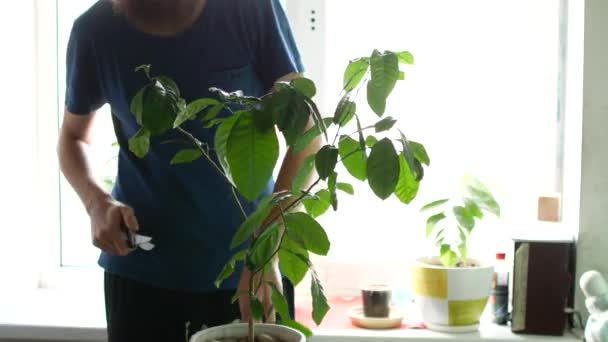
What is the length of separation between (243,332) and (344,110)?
28cm

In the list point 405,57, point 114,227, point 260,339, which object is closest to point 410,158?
point 405,57

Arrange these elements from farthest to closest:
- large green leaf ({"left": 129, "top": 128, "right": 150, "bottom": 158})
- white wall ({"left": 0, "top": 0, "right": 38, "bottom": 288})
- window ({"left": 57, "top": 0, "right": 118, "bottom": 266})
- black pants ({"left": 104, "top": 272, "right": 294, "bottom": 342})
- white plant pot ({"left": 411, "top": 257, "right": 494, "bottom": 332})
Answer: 1. window ({"left": 57, "top": 0, "right": 118, "bottom": 266})
2. white wall ({"left": 0, "top": 0, "right": 38, "bottom": 288})
3. white plant pot ({"left": 411, "top": 257, "right": 494, "bottom": 332})
4. black pants ({"left": 104, "top": 272, "right": 294, "bottom": 342})
5. large green leaf ({"left": 129, "top": 128, "right": 150, "bottom": 158})

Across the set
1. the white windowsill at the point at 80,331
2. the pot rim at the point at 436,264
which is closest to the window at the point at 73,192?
the white windowsill at the point at 80,331

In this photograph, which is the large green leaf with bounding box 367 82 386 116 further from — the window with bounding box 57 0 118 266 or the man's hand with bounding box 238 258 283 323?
the window with bounding box 57 0 118 266

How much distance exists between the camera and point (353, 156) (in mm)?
765

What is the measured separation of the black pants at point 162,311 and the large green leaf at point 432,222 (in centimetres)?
45

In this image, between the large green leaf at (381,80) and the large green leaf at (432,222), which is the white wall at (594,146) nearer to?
the large green leaf at (432,222)

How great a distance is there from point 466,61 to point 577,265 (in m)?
0.58

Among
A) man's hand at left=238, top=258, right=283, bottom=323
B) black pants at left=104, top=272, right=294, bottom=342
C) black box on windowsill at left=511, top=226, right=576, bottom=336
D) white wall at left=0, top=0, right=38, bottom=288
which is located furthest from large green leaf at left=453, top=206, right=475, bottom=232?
white wall at left=0, top=0, right=38, bottom=288

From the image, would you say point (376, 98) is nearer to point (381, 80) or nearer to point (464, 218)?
point (381, 80)

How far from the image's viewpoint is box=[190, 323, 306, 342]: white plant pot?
0.77 meters

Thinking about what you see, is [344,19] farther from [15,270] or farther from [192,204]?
[15,270]

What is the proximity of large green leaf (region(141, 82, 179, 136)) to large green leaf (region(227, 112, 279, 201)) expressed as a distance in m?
0.08

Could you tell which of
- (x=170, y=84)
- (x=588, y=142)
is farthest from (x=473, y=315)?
(x=170, y=84)
